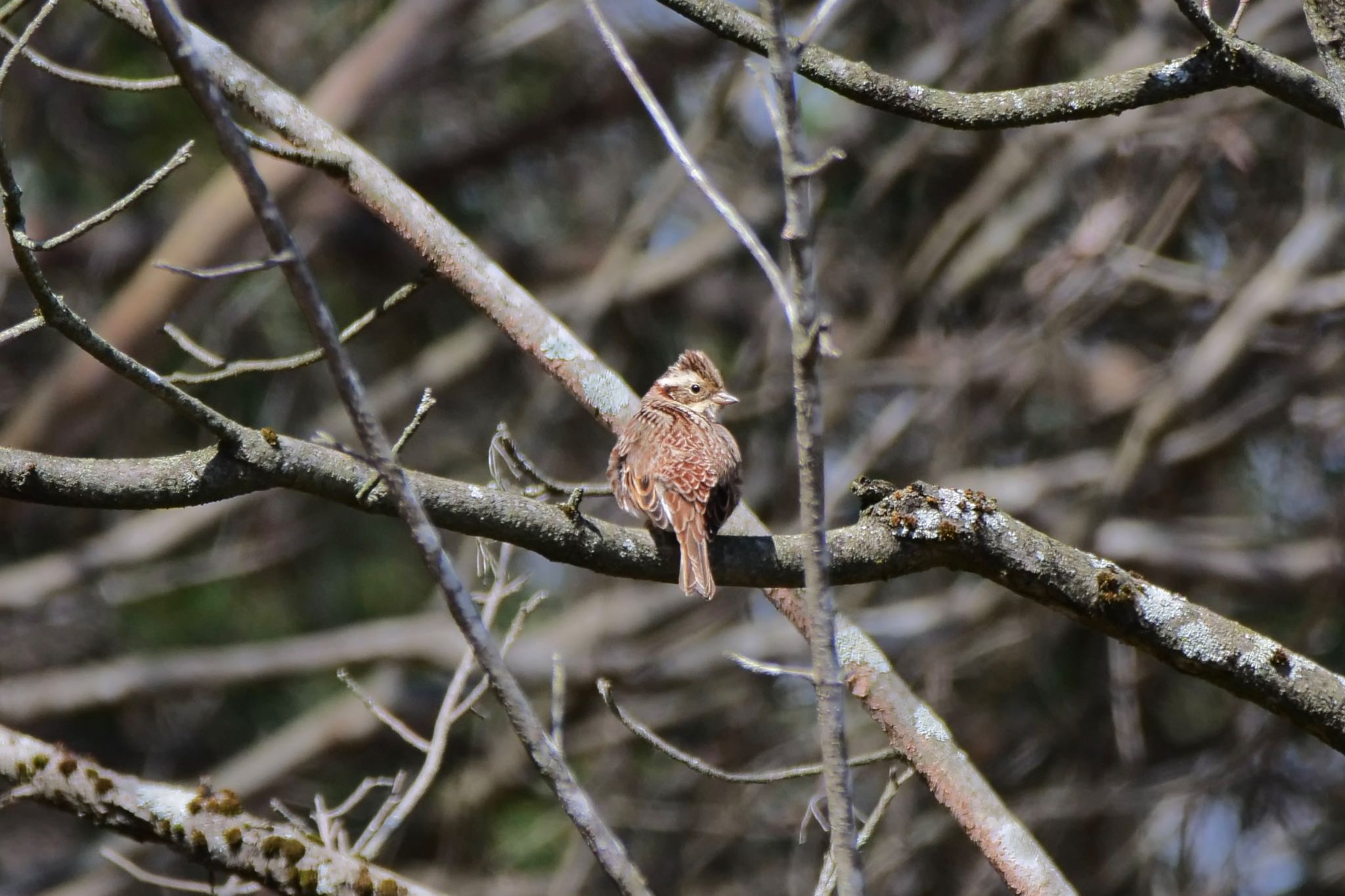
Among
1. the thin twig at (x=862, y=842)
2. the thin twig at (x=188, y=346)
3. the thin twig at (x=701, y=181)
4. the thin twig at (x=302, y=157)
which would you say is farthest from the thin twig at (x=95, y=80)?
the thin twig at (x=862, y=842)

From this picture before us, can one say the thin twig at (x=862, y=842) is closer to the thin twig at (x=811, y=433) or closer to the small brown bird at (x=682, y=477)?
the thin twig at (x=811, y=433)

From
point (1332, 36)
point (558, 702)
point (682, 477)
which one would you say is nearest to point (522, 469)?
point (682, 477)

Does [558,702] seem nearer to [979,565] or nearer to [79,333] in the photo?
[979,565]

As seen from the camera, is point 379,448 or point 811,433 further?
point 379,448

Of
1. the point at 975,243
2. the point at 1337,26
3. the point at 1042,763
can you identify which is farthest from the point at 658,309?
the point at 1337,26

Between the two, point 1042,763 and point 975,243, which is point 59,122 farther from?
point 1042,763

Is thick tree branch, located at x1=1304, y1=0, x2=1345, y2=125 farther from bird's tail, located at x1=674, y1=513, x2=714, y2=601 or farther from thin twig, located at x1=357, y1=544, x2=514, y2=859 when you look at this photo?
thin twig, located at x1=357, y1=544, x2=514, y2=859
